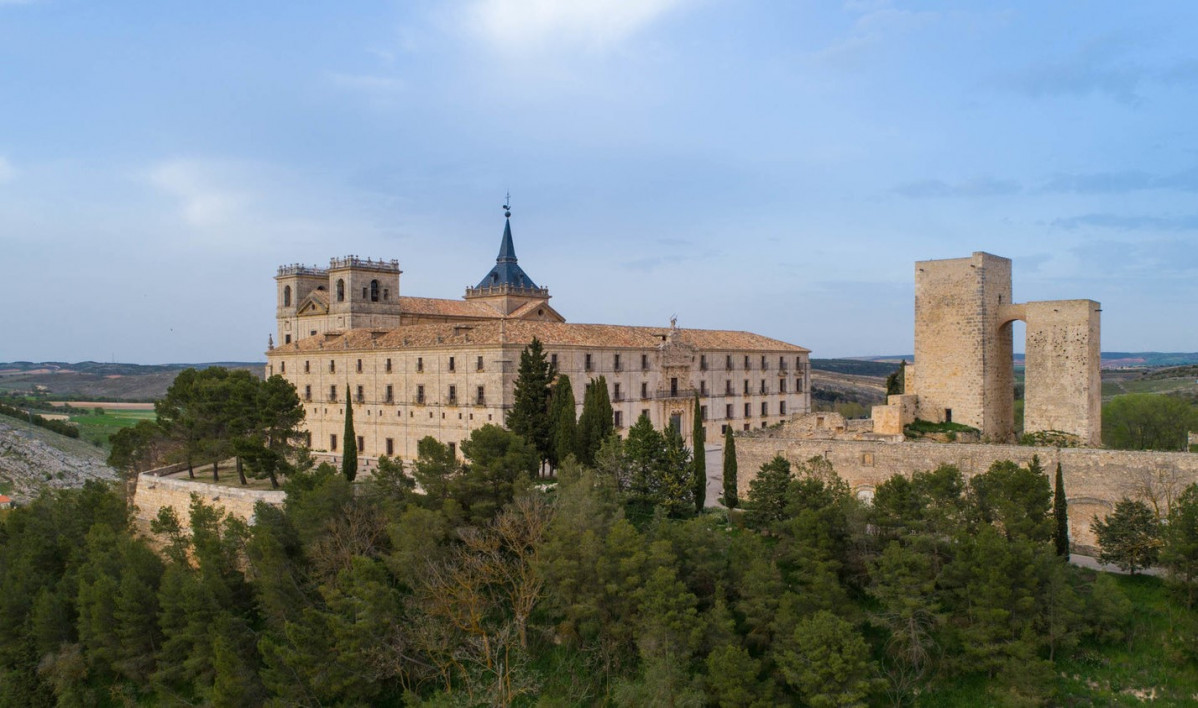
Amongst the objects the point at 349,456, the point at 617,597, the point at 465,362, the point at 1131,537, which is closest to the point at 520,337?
the point at 465,362

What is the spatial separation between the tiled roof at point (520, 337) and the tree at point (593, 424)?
529cm

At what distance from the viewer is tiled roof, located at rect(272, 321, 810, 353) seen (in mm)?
37106

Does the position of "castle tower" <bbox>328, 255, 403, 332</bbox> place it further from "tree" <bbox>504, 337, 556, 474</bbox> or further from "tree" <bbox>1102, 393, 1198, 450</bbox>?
"tree" <bbox>1102, 393, 1198, 450</bbox>

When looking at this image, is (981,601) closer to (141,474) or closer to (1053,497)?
(1053,497)

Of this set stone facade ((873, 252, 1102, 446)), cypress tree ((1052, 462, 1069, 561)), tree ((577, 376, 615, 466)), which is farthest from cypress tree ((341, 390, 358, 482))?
cypress tree ((1052, 462, 1069, 561))

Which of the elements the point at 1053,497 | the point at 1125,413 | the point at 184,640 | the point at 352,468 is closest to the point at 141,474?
the point at 352,468

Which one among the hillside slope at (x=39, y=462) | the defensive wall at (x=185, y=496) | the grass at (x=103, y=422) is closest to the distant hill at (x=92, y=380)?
the grass at (x=103, y=422)

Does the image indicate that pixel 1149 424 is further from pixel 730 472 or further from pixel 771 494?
pixel 771 494

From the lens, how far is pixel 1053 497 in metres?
21.2

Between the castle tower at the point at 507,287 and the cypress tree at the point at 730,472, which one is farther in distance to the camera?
the castle tower at the point at 507,287

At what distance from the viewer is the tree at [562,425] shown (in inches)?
1212

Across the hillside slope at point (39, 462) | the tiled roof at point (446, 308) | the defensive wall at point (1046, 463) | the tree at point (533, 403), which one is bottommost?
the hillside slope at point (39, 462)

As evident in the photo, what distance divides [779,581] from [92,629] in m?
19.5

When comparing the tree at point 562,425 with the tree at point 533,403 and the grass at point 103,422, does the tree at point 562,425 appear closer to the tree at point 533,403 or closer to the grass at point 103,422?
the tree at point 533,403
